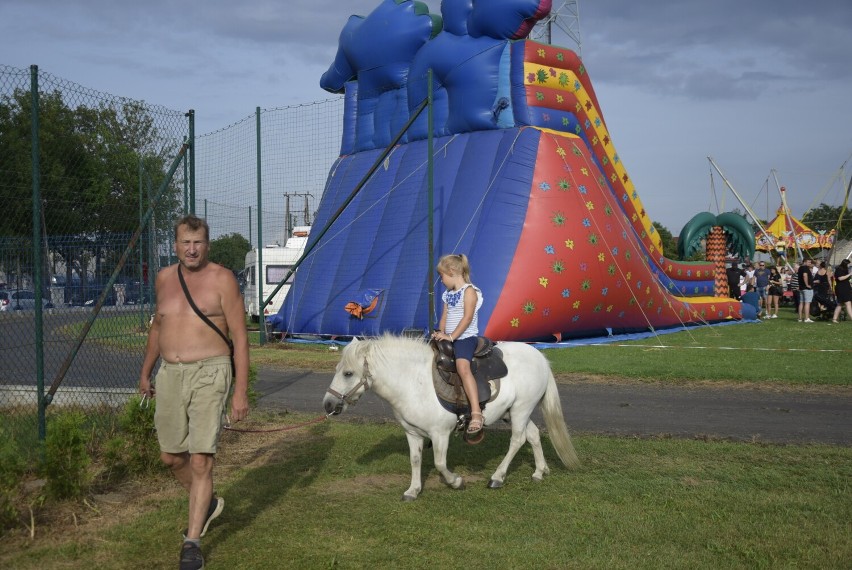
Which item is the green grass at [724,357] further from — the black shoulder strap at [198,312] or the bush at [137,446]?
the black shoulder strap at [198,312]

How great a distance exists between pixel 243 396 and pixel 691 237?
22516mm

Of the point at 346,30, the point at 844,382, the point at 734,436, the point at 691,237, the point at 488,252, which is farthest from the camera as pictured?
the point at 691,237

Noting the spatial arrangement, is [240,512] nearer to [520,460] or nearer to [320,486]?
[320,486]

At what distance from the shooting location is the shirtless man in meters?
5.04

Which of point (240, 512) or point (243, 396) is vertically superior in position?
point (243, 396)

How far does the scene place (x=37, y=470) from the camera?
6527mm

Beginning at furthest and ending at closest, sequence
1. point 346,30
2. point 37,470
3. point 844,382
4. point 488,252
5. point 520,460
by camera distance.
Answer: point 346,30 → point 488,252 → point 844,382 → point 520,460 → point 37,470

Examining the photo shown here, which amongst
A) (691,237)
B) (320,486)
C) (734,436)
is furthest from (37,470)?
(691,237)

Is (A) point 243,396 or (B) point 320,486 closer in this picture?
(A) point 243,396

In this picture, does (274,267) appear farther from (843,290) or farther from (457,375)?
(457,375)

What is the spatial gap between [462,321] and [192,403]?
2441 mm

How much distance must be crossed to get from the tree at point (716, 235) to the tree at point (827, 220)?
150ft

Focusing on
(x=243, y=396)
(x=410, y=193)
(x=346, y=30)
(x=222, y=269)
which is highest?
(x=346, y=30)

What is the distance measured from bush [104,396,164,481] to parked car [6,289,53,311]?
162 cm
